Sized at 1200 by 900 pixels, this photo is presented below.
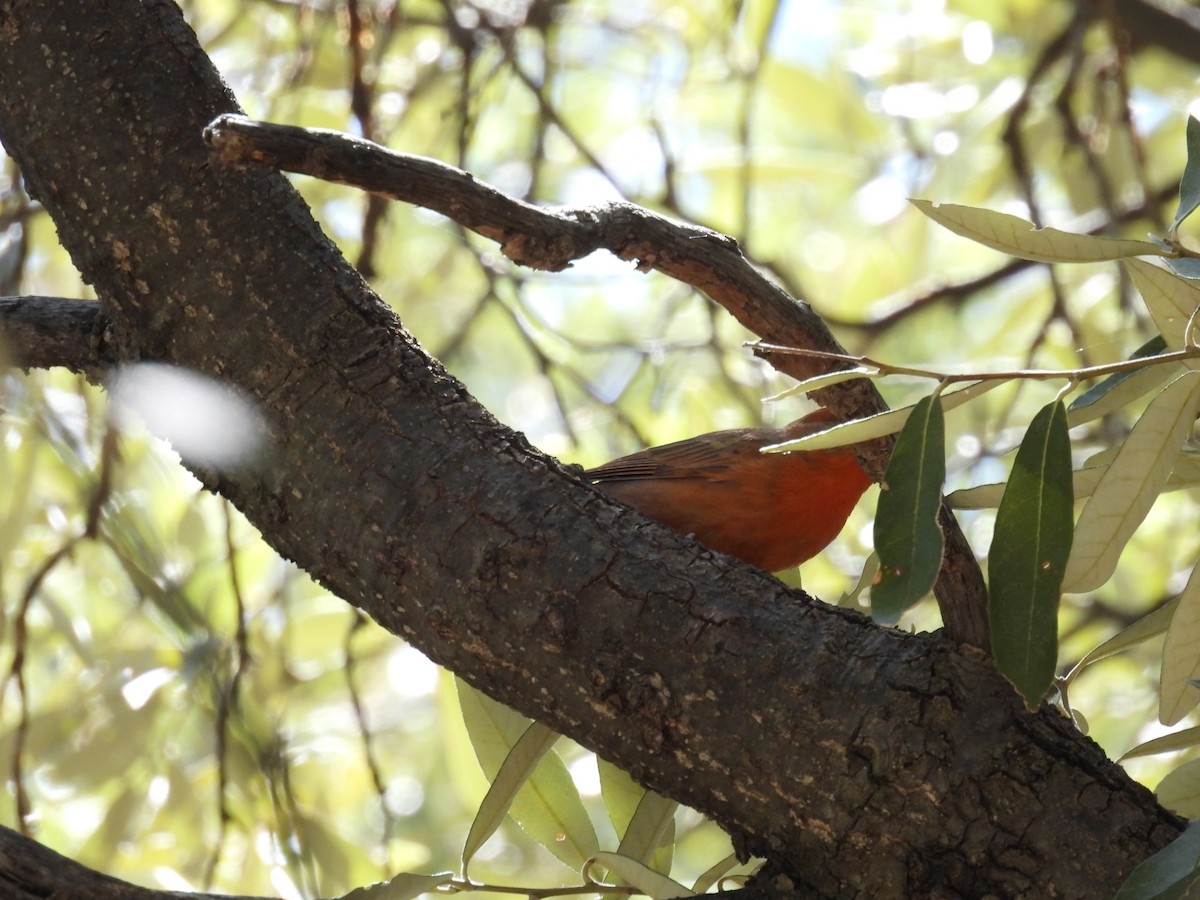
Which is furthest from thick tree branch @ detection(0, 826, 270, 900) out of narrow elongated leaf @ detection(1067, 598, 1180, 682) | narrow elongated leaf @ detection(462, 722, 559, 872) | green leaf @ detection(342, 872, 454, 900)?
narrow elongated leaf @ detection(1067, 598, 1180, 682)

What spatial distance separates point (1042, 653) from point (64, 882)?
1.29 m

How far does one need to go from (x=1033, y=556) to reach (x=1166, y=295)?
44cm

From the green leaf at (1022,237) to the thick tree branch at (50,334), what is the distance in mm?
1307

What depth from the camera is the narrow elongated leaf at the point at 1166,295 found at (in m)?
1.69

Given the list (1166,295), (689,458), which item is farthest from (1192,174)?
(689,458)

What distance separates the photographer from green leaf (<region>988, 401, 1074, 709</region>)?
1512mm

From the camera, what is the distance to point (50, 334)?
2.03 meters

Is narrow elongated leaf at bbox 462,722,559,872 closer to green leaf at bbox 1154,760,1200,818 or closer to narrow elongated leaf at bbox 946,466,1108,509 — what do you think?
narrow elongated leaf at bbox 946,466,1108,509

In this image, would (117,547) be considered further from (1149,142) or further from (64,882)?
(1149,142)

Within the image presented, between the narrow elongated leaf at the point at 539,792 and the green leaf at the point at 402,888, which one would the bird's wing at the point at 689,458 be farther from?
the green leaf at the point at 402,888

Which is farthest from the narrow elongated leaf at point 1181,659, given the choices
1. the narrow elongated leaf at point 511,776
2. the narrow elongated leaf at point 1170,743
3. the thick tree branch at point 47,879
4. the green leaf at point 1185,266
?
the thick tree branch at point 47,879

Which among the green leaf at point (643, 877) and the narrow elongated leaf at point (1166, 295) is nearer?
the narrow elongated leaf at point (1166, 295)

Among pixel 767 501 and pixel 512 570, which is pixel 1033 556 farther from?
pixel 767 501

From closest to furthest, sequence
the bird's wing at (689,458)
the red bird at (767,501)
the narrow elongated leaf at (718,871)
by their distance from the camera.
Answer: the narrow elongated leaf at (718,871) → the red bird at (767,501) → the bird's wing at (689,458)
